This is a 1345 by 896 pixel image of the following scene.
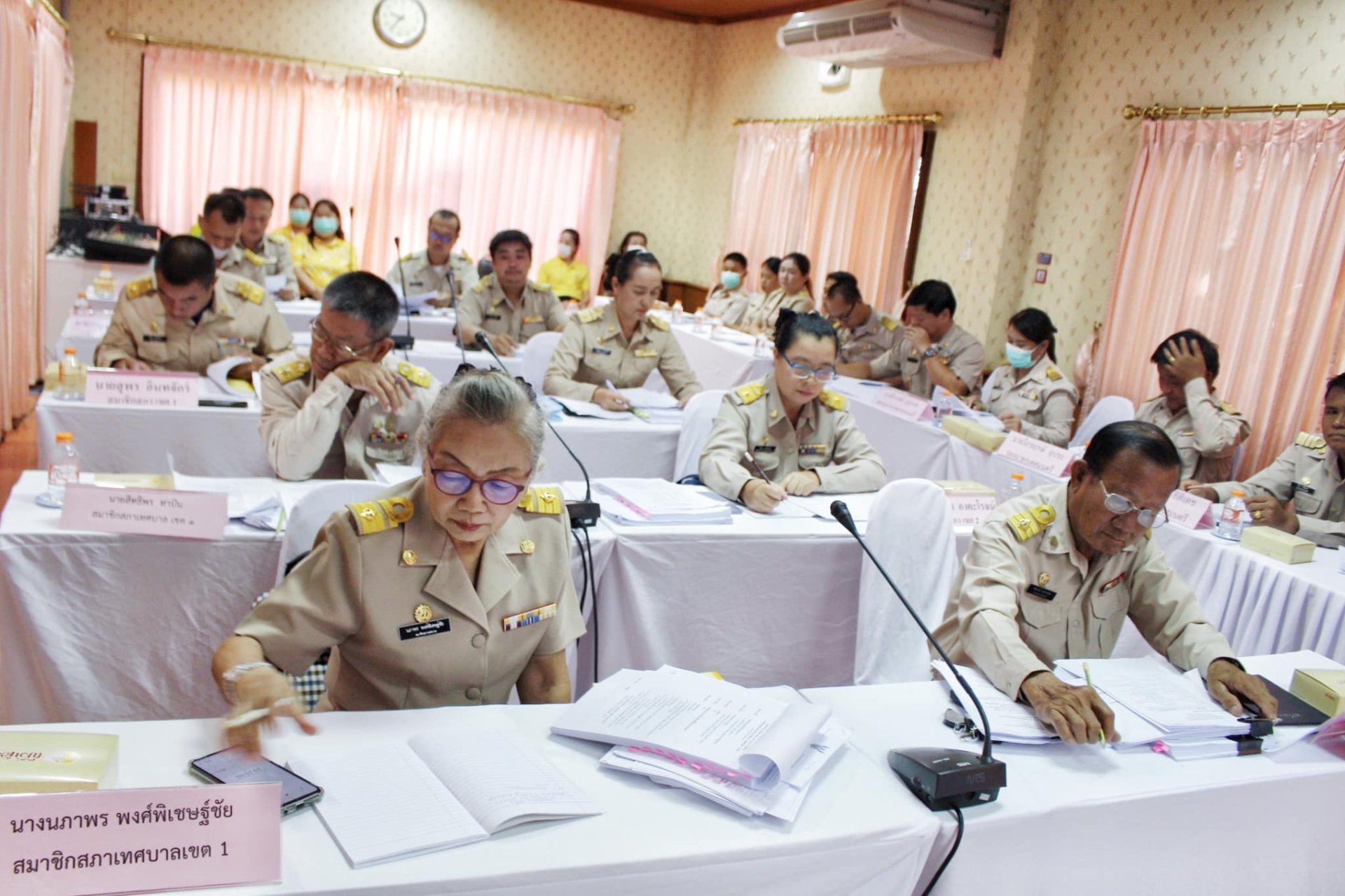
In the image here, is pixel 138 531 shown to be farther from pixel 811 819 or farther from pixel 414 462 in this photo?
pixel 811 819

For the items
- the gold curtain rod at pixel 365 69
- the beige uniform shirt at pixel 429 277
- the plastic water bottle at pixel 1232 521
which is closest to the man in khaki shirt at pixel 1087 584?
the plastic water bottle at pixel 1232 521

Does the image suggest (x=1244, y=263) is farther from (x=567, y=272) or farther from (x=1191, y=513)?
(x=567, y=272)

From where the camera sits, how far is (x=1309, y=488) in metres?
3.45

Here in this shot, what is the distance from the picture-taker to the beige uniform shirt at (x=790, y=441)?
10.4 ft

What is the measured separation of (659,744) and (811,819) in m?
0.22

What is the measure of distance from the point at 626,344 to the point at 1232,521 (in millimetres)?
2488

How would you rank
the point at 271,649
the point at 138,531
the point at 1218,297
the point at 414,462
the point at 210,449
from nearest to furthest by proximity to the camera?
the point at 271,649 → the point at 138,531 → the point at 414,462 → the point at 210,449 → the point at 1218,297

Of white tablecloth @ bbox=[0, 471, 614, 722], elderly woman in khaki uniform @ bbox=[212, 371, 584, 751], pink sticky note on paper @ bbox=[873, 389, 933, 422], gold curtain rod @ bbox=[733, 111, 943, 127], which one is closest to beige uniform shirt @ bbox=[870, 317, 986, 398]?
pink sticky note on paper @ bbox=[873, 389, 933, 422]

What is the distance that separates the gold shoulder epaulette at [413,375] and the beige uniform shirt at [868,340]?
3.91 meters

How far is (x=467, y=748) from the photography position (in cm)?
135

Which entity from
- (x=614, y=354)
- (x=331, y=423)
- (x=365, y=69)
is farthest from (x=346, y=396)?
(x=365, y=69)

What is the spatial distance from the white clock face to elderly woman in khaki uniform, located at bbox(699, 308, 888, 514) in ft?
21.8

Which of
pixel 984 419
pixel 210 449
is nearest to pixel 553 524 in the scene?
pixel 210 449

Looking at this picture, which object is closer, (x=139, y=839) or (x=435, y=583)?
(x=139, y=839)
